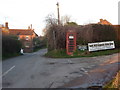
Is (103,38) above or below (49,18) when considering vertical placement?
below

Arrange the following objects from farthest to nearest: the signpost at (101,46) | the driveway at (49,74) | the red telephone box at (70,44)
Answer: the red telephone box at (70,44), the signpost at (101,46), the driveway at (49,74)

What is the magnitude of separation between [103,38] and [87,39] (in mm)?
2059

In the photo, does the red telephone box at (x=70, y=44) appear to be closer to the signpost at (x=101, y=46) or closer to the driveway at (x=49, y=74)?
the signpost at (x=101, y=46)

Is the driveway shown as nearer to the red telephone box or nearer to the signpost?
the signpost

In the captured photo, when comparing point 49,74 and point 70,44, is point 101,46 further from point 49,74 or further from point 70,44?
point 49,74

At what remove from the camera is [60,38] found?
20.4 meters

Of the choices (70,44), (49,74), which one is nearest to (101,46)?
(70,44)

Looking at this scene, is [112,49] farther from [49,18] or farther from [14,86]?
[14,86]

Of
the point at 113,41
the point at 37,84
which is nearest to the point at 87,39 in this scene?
the point at 113,41

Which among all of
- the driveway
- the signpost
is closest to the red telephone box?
the signpost

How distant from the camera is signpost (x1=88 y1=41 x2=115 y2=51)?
17.5 meters

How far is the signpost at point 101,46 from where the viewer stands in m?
17.5

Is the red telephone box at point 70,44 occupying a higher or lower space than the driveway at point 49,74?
higher

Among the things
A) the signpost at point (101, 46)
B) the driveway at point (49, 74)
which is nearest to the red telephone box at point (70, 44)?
the signpost at point (101, 46)
